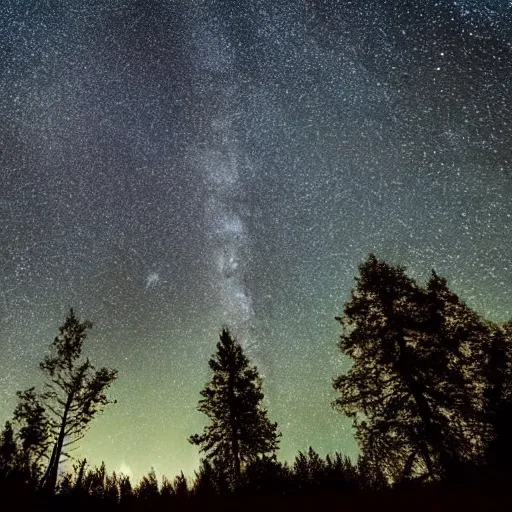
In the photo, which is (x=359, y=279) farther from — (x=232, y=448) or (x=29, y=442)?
(x=29, y=442)

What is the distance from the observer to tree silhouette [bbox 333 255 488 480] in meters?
12.3

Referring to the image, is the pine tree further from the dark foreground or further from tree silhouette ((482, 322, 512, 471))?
tree silhouette ((482, 322, 512, 471))

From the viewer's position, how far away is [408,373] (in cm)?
1294

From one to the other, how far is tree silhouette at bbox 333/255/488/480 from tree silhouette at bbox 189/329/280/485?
8272 mm

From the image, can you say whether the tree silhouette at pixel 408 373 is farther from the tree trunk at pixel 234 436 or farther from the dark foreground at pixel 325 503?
the tree trunk at pixel 234 436

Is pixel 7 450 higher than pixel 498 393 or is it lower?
higher

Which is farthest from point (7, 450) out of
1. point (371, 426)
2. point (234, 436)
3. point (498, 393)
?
point (498, 393)

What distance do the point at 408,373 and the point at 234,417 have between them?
36.6 feet

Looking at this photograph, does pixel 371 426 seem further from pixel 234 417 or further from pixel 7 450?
pixel 7 450

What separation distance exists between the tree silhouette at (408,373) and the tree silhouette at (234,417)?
827cm

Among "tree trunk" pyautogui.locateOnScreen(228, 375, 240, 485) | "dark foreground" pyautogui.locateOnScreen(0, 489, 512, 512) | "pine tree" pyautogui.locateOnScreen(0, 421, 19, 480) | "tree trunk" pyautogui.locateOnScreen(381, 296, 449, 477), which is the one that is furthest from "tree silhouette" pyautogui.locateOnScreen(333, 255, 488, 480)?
"pine tree" pyautogui.locateOnScreen(0, 421, 19, 480)

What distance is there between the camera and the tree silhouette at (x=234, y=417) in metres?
19.8

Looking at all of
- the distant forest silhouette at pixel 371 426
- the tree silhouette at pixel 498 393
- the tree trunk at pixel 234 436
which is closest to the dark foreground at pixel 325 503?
the distant forest silhouette at pixel 371 426

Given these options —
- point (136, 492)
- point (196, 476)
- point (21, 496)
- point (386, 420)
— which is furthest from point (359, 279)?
point (21, 496)
